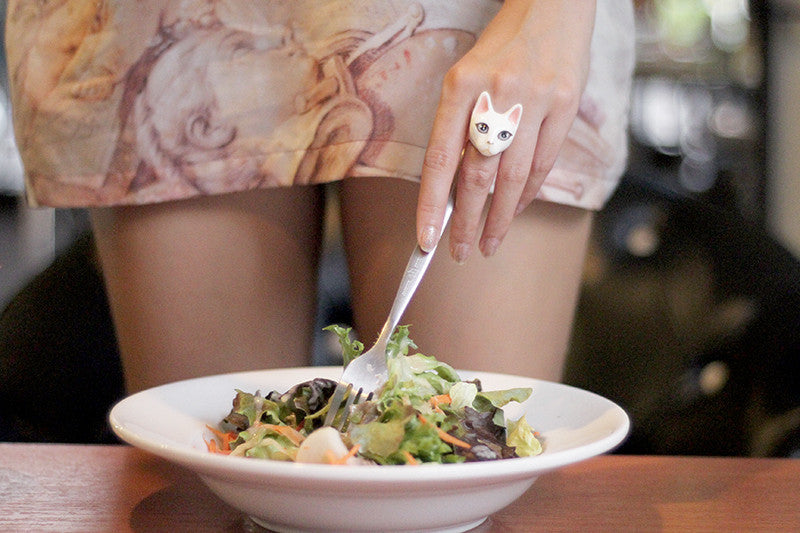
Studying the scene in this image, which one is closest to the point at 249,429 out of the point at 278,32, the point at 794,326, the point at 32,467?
the point at 32,467

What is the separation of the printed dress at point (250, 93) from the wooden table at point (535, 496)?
1.00 feet

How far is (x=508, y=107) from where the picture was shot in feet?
2.33

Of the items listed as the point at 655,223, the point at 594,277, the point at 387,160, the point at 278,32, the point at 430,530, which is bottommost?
the point at 594,277

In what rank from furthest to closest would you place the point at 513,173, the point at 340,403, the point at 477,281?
the point at 477,281 < the point at 513,173 < the point at 340,403

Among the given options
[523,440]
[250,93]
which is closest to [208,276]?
[250,93]

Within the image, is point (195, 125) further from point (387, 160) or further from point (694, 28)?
point (694, 28)

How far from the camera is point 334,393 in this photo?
24.8 inches

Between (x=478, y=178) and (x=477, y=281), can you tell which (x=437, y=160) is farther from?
(x=477, y=281)

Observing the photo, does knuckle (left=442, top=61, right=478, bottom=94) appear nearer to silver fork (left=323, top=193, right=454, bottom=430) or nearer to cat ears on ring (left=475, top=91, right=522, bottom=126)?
cat ears on ring (left=475, top=91, right=522, bottom=126)

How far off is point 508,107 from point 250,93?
334 mm

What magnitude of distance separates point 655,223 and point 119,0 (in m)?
1.08

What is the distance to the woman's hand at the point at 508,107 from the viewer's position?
2.30 ft

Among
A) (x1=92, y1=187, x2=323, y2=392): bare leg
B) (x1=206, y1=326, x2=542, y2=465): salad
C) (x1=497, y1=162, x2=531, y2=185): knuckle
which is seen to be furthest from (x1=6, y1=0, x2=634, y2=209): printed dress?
(x1=206, y1=326, x2=542, y2=465): salad

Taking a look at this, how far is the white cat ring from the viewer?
27.6 inches
